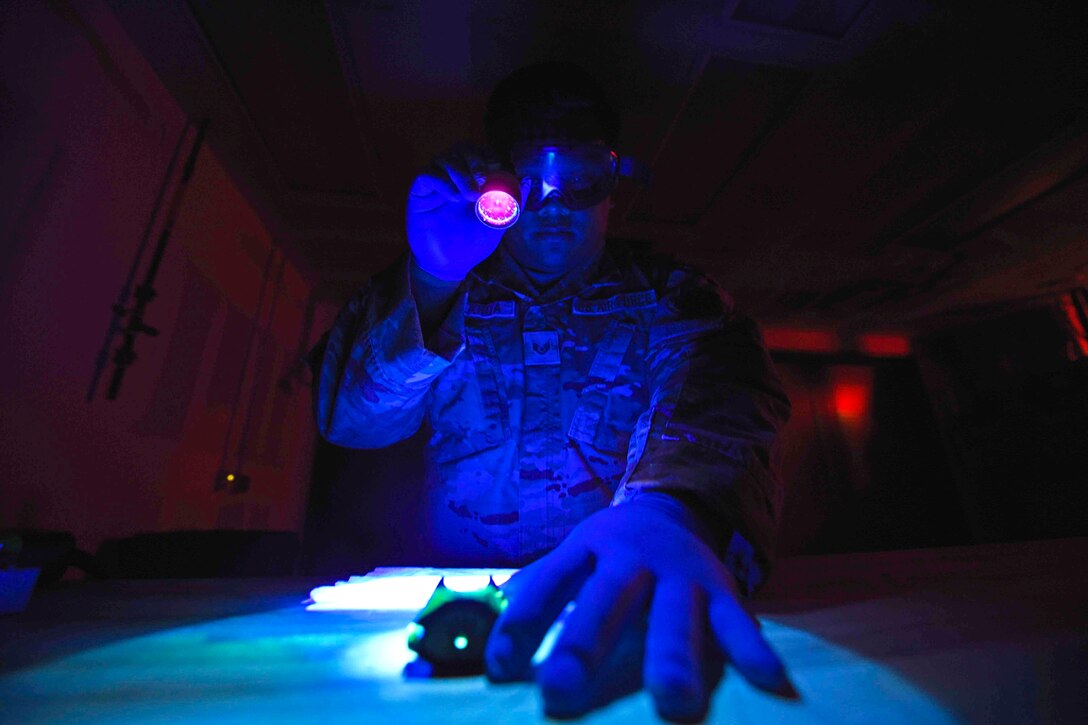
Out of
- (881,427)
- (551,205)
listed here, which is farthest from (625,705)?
(881,427)

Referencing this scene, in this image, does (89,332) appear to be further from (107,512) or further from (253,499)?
(253,499)

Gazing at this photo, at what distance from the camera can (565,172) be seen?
4.11ft

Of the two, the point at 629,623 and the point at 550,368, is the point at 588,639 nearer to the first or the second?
the point at 629,623

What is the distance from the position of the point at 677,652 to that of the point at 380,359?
94cm

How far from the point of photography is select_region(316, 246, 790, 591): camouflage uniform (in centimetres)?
109

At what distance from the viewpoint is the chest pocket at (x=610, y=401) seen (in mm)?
1277

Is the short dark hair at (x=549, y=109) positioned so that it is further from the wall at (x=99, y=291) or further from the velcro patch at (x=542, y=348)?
the wall at (x=99, y=291)

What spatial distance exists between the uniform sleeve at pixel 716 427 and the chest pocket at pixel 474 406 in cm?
46

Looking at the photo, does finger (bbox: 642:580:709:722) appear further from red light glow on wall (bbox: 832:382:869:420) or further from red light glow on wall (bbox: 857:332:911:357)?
red light glow on wall (bbox: 857:332:911:357)

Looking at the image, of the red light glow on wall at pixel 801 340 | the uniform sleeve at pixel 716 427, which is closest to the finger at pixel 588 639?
the uniform sleeve at pixel 716 427

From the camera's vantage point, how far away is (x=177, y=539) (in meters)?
1.46

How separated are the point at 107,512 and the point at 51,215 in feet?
3.18

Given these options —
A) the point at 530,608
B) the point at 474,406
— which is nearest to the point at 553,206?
the point at 474,406

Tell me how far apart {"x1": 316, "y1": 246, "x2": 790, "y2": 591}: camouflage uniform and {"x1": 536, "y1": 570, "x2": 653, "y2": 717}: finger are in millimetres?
492
